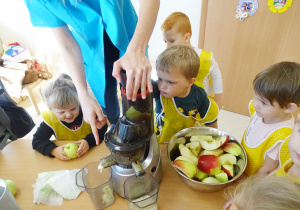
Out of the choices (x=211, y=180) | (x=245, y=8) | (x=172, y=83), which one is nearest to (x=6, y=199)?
(x=211, y=180)

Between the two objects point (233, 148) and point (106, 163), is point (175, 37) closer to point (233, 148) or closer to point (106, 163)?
point (233, 148)

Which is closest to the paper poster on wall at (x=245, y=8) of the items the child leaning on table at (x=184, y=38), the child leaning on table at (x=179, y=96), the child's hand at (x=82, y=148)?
the child leaning on table at (x=184, y=38)

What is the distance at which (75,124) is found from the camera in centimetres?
118

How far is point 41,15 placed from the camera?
34.5 inches

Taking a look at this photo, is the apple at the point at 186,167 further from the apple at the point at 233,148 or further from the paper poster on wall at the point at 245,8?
the paper poster on wall at the point at 245,8

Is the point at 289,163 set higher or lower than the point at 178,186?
higher

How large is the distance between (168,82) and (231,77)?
1.42m

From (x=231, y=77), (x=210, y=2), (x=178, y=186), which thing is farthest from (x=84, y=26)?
(x=231, y=77)

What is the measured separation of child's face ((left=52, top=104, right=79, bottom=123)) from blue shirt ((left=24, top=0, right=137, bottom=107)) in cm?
28

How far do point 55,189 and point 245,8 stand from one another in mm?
1893

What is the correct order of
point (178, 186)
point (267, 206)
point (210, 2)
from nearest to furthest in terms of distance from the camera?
point (267, 206)
point (178, 186)
point (210, 2)

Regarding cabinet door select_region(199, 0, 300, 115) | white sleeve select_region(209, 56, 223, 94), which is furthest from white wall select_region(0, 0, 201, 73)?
white sleeve select_region(209, 56, 223, 94)

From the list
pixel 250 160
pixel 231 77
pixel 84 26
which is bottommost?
pixel 231 77

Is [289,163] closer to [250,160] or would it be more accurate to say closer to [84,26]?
[250,160]
